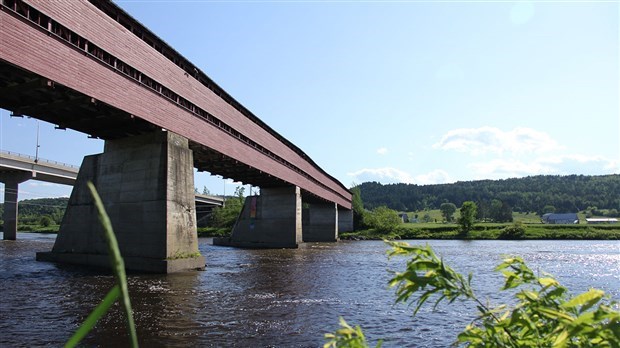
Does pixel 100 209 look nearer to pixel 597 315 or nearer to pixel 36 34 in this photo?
pixel 597 315

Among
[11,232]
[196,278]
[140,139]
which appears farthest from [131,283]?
[11,232]

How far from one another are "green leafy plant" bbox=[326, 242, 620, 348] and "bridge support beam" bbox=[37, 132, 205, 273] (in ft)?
80.8

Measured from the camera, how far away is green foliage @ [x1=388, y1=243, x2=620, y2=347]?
203 cm

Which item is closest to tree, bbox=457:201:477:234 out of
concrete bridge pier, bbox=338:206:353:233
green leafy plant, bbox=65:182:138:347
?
concrete bridge pier, bbox=338:206:353:233

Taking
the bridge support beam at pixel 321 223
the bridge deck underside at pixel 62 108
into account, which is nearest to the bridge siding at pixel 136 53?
the bridge deck underside at pixel 62 108

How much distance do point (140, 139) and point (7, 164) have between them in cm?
5157

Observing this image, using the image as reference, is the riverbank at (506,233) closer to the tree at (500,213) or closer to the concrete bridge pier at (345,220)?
the concrete bridge pier at (345,220)

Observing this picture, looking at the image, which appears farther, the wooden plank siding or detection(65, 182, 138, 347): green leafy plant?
the wooden plank siding

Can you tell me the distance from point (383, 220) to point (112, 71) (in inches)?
3427

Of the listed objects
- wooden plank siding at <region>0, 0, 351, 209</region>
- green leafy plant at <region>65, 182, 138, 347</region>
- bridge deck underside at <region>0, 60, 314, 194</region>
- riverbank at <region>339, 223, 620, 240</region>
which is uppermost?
wooden plank siding at <region>0, 0, 351, 209</region>

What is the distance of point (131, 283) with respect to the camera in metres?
20.9

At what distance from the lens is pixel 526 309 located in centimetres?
280

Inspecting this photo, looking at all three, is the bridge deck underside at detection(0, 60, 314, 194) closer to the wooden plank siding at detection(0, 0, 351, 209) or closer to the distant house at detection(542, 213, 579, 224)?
the wooden plank siding at detection(0, 0, 351, 209)

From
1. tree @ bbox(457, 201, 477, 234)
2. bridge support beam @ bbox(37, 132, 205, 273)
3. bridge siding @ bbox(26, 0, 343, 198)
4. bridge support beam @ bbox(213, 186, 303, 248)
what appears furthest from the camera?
tree @ bbox(457, 201, 477, 234)
